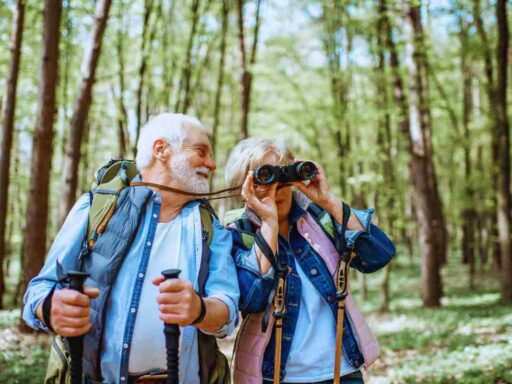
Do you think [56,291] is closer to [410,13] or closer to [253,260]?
[253,260]

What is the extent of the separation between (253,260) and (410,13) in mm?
10218

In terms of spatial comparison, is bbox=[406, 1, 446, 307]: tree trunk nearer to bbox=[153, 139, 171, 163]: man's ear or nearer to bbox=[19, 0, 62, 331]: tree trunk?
bbox=[19, 0, 62, 331]: tree trunk

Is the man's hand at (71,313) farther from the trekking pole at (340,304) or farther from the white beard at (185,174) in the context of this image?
the trekking pole at (340,304)

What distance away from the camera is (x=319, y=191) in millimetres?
2633

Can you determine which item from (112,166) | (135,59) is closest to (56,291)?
(112,166)

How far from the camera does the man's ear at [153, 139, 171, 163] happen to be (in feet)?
7.83

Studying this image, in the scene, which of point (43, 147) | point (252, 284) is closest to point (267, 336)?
point (252, 284)

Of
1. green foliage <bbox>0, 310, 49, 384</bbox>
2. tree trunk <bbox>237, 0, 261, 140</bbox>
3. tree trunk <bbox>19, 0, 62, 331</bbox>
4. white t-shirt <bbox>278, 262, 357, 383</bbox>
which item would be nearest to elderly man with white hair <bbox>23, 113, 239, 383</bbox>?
white t-shirt <bbox>278, 262, 357, 383</bbox>

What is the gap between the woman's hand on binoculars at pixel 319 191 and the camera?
262 centimetres

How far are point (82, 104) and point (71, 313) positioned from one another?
6274 mm

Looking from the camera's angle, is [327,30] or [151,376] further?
[327,30]

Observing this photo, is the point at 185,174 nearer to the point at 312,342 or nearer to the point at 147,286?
the point at 147,286

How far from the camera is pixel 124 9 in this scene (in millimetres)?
13000

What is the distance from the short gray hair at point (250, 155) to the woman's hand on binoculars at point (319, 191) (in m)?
0.17
